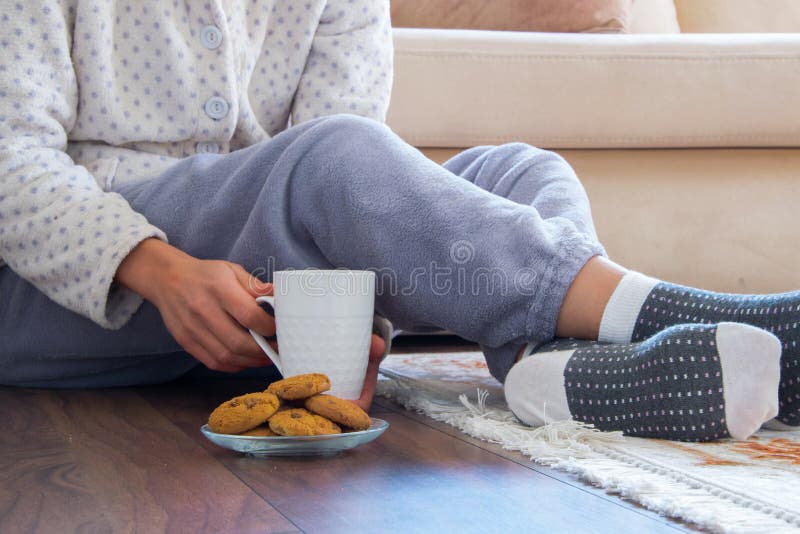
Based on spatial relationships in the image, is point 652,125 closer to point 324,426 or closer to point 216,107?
point 216,107

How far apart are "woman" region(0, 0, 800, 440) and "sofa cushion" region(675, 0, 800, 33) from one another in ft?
3.93

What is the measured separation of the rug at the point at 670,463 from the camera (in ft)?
1.56

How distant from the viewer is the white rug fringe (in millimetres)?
466

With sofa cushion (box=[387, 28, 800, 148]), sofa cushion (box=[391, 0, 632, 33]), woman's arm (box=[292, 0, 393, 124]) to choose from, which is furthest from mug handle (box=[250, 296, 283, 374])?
sofa cushion (box=[391, 0, 632, 33])

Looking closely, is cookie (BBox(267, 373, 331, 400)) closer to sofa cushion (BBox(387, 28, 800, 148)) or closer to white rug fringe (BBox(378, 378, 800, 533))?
white rug fringe (BBox(378, 378, 800, 533))

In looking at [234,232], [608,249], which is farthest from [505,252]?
[608,249]

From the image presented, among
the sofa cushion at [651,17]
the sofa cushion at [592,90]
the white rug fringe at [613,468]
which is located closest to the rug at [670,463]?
the white rug fringe at [613,468]

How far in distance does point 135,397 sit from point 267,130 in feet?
1.13

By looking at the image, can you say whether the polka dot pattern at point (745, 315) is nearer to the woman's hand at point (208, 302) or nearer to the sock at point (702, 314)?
the sock at point (702, 314)

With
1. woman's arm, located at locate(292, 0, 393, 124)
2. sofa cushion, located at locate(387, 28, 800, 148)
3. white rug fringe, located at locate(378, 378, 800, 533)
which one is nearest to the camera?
A: white rug fringe, located at locate(378, 378, 800, 533)

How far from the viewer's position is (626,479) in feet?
1.74

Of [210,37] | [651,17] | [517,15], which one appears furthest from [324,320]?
[651,17]

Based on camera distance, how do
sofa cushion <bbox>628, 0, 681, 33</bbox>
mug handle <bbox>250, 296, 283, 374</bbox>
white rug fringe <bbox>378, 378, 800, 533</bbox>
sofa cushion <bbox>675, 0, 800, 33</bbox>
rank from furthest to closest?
sofa cushion <bbox>675, 0, 800, 33</bbox> → sofa cushion <bbox>628, 0, 681, 33</bbox> → mug handle <bbox>250, 296, 283, 374</bbox> → white rug fringe <bbox>378, 378, 800, 533</bbox>

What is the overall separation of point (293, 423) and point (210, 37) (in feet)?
1.59
